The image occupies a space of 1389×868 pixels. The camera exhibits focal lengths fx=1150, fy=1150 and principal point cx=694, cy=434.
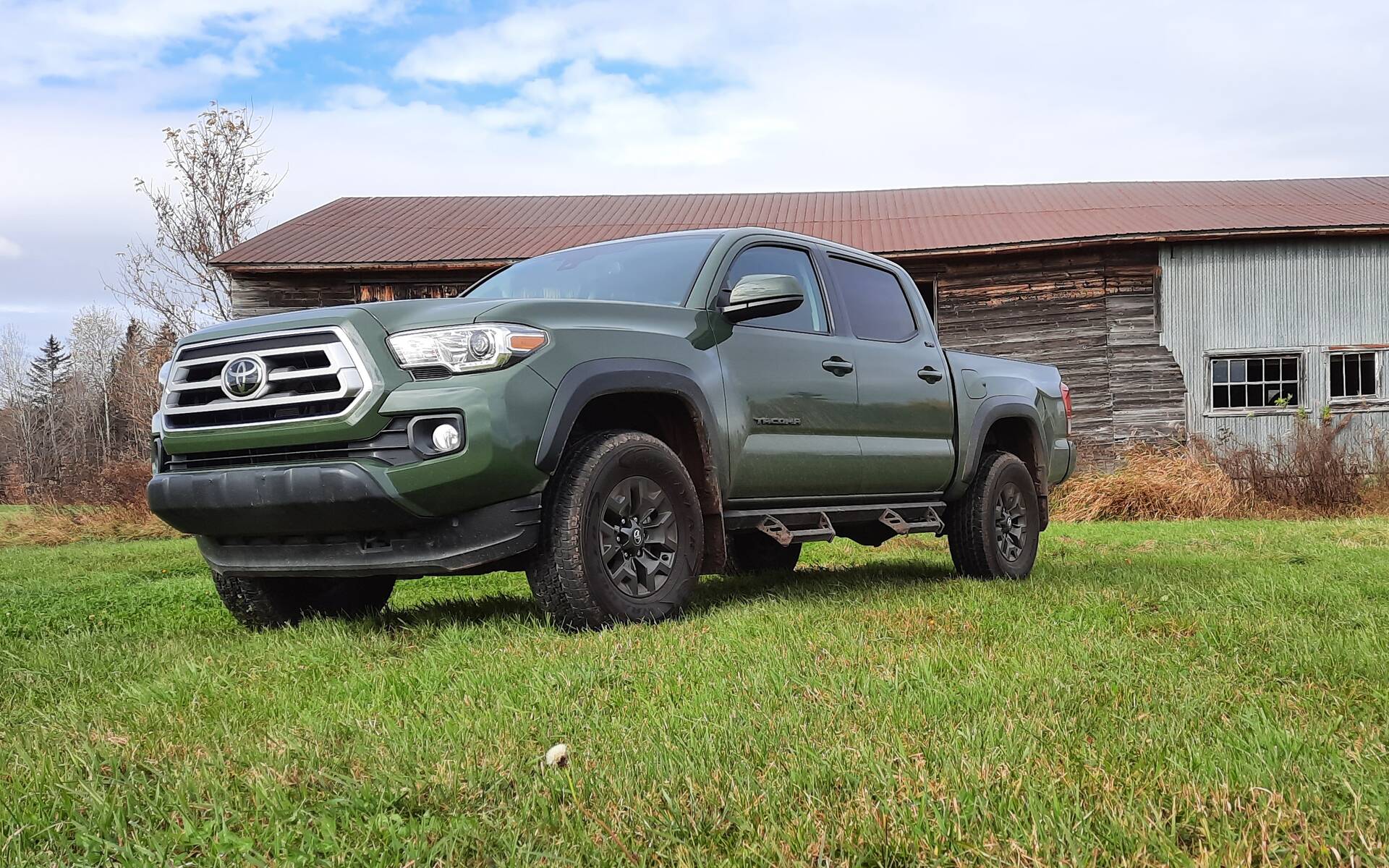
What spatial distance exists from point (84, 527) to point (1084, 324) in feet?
52.4

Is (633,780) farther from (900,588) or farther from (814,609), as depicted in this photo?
(900,588)

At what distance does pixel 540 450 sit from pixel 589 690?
123cm

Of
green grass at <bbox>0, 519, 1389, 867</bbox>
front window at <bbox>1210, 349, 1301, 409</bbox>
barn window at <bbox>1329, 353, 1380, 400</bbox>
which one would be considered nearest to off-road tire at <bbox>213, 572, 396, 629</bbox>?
green grass at <bbox>0, 519, 1389, 867</bbox>

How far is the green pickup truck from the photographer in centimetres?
435

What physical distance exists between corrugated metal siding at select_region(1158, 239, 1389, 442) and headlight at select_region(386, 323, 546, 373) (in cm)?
1741

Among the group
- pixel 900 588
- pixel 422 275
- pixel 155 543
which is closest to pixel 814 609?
pixel 900 588

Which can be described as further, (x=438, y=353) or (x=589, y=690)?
(x=438, y=353)

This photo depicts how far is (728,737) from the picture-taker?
9.48 feet

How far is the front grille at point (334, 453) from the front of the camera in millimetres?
4312

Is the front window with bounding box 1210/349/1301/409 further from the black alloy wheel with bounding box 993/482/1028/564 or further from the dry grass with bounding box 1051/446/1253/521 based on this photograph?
the black alloy wheel with bounding box 993/482/1028/564

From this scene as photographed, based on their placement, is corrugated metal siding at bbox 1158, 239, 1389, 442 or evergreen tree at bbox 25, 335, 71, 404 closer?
corrugated metal siding at bbox 1158, 239, 1389, 442

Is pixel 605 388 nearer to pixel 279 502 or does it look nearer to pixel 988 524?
pixel 279 502

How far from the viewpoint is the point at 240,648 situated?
4.57 meters

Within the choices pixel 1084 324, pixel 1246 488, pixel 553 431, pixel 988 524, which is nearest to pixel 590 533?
pixel 553 431
